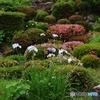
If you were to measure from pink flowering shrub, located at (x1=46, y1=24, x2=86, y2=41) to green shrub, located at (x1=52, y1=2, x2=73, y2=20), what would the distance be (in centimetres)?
259

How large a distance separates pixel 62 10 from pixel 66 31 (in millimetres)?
3194

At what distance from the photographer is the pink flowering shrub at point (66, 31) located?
15837mm

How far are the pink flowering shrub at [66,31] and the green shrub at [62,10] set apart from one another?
259 cm

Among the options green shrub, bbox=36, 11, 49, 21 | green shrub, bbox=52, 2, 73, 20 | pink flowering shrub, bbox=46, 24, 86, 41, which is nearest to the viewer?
pink flowering shrub, bbox=46, 24, 86, 41

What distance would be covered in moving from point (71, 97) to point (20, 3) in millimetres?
14886

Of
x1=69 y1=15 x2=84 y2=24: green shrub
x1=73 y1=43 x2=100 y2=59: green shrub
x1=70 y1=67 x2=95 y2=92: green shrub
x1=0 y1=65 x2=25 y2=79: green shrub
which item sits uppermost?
x1=70 y1=67 x2=95 y2=92: green shrub

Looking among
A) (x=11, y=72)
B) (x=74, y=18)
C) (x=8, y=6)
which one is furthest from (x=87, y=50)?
(x=8, y=6)

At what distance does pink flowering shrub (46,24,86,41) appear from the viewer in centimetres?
1584

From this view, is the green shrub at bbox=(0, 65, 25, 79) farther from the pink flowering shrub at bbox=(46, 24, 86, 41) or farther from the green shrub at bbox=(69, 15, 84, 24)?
the green shrub at bbox=(69, 15, 84, 24)

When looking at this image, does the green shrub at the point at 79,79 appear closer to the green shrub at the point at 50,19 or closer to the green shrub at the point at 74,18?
the green shrub at the point at 74,18

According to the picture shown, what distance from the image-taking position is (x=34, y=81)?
254 inches

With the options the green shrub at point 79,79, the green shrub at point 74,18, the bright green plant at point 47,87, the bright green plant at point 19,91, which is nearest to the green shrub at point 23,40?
the green shrub at point 74,18

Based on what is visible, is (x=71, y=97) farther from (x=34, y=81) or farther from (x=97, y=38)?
(x=97, y=38)

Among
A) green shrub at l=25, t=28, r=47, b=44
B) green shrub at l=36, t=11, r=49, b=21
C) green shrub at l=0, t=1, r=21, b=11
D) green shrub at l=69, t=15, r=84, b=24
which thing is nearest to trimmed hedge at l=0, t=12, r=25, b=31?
green shrub at l=25, t=28, r=47, b=44
